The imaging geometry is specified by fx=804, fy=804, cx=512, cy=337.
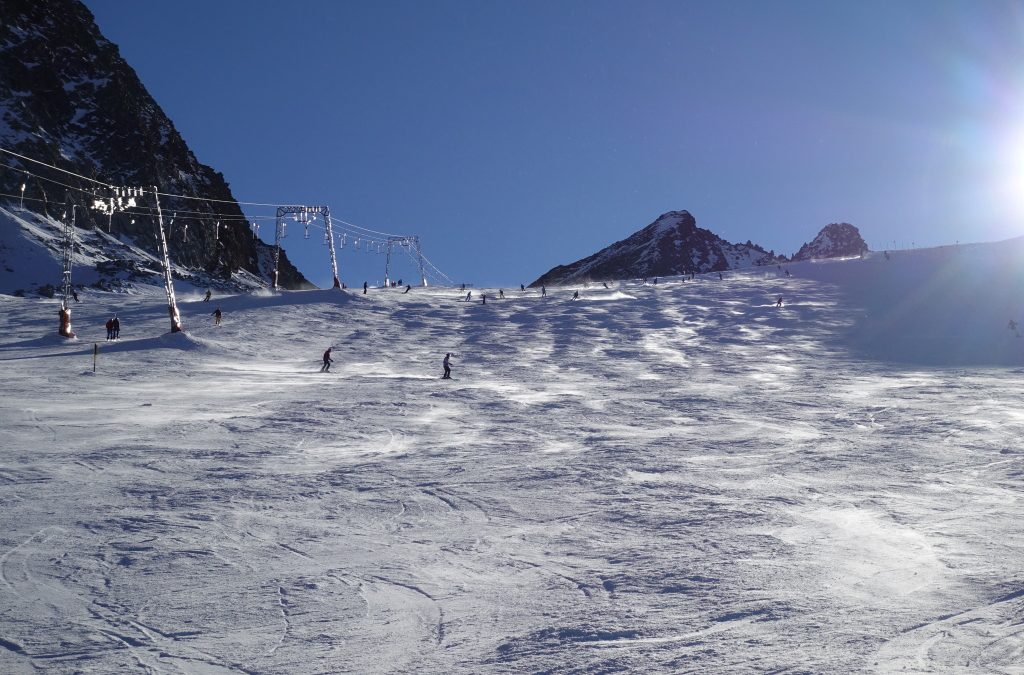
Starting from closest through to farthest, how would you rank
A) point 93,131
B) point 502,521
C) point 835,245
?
point 502,521, point 93,131, point 835,245

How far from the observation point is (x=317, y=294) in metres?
49.2

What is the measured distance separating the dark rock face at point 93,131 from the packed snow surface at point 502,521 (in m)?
62.3

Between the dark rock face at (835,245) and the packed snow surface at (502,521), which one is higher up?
the dark rock face at (835,245)

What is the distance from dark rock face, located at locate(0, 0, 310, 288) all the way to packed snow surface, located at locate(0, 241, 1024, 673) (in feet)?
204

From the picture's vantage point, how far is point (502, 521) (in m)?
11.2

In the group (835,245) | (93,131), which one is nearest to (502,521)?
(93,131)

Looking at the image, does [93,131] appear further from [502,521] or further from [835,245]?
[835,245]

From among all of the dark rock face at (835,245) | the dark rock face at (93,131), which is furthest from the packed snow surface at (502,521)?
the dark rock face at (835,245)

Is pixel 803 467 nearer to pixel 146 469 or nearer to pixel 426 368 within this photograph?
pixel 146 469

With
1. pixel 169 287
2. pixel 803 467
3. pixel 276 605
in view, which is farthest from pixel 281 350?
pixel 276 605

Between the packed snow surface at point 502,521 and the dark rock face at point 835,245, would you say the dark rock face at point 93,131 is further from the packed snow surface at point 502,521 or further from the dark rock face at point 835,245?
the dark rock face at point 835,245

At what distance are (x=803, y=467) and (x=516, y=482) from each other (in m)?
5.46

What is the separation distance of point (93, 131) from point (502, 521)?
99.9 metres

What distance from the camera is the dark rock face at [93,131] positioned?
274 feet
